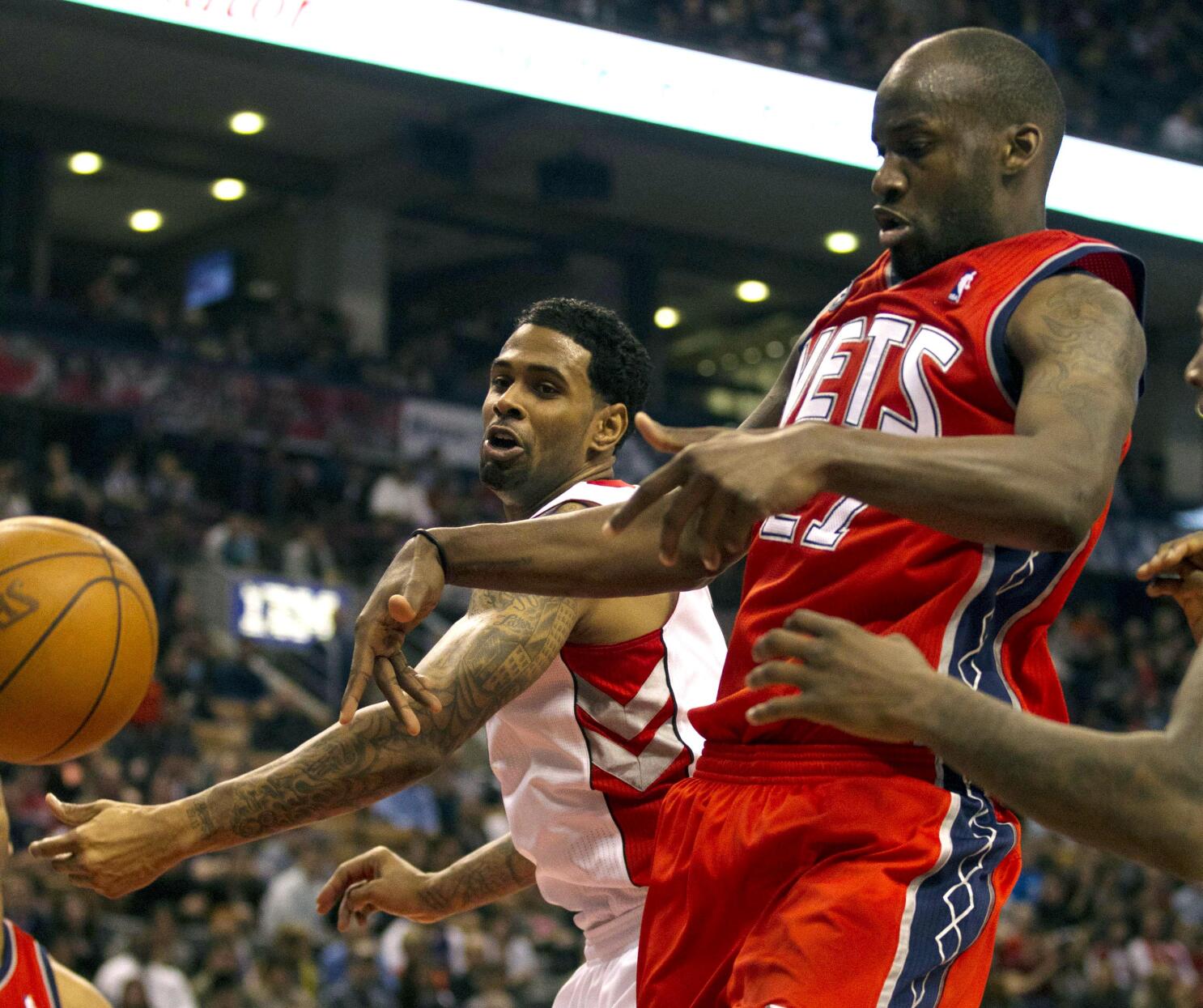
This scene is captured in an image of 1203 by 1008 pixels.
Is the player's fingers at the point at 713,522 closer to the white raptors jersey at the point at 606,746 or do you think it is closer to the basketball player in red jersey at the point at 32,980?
the white raptors jersey at the point at 606,746

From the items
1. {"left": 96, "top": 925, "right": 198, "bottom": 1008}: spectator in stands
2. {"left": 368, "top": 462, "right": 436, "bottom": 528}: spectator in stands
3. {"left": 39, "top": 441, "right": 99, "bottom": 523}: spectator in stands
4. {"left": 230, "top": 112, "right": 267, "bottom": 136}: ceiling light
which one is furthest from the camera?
{"left": 230, "top": 112, "right": 267, "bottom": 136}: ceiling light

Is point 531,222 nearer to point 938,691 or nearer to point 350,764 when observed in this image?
point 350,764

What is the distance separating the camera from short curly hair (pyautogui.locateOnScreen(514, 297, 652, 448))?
13.4 ft

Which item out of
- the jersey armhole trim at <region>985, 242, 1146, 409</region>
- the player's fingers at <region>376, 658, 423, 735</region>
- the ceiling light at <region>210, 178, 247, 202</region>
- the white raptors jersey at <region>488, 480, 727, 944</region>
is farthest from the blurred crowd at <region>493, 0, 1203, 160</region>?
the player's fingers at <region>376, 658, 423, 735</region>

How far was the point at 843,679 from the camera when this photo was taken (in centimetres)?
208

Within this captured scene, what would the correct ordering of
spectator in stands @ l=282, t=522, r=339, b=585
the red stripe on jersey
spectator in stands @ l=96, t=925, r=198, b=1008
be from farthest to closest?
spectator in stands @ l=282, t=522, r=339, b=585
spectator in stands @ l=96, t=925, r=198, b=1008
the red stripe on jersey

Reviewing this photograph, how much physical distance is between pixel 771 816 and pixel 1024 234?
981 millimetres

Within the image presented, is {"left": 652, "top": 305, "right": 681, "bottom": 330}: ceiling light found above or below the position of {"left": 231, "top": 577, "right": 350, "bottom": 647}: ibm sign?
above

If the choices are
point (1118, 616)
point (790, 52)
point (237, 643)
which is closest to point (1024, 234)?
point (237, 643)

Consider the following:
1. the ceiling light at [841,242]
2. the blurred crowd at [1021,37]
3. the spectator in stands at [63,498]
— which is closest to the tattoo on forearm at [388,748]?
the spectator in stands at [63,498]

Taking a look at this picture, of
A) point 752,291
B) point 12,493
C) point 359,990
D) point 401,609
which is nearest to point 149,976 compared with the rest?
point 359,990

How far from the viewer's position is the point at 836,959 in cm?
253

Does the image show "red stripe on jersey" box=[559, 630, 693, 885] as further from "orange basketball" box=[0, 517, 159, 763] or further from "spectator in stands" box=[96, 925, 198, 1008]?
"spectator in stands" box=[96, 925, 198, 1008]

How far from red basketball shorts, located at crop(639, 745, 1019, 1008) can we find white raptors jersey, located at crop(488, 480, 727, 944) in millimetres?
913
